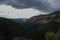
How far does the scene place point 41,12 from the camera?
7.34 ft

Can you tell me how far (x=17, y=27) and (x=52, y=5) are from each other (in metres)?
0.50

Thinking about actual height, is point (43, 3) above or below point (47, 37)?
above

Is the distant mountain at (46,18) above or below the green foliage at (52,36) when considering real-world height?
above

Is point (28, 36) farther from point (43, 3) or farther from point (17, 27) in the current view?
point (43, 3)

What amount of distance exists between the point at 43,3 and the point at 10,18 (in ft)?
1.46

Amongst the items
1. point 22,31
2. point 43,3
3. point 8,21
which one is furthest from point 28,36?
point 43,3

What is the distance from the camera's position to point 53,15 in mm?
2188

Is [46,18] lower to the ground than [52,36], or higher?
higher

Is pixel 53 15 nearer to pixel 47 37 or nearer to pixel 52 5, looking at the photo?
pixel 52 5

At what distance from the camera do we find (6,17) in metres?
2.22

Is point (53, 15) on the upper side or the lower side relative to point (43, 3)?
lower

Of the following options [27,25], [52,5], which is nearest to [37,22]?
[27,25]

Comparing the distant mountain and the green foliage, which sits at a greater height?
the distant mountain

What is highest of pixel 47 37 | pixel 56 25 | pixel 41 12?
pixel 41 12
